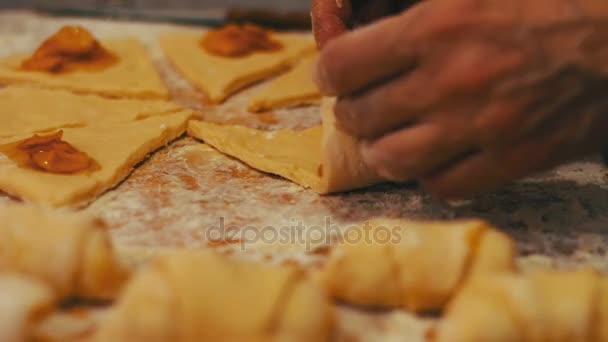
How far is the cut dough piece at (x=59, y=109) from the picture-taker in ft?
7.16

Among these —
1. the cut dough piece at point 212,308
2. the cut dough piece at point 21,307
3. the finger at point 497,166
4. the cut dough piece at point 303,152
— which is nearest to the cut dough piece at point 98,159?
the cut dough piece at point 303,152

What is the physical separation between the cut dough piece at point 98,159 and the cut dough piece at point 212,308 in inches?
26.7

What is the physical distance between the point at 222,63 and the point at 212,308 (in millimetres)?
1778

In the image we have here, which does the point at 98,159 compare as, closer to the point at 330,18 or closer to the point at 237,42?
the point at 330,18

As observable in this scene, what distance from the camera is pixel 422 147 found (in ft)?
4.91

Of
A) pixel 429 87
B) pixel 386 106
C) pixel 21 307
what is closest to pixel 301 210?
pixel 386 106

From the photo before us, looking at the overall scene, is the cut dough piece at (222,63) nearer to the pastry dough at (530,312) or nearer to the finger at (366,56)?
the finger at (366,56)

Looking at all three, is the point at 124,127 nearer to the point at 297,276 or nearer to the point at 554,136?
the point at 297,276

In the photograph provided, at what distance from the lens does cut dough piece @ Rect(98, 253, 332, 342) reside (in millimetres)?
1115

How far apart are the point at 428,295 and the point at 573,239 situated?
53 centimetres

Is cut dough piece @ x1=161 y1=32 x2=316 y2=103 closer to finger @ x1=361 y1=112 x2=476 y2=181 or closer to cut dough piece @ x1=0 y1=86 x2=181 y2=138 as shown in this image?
cut dough piece @ x1=0 y1=86 x2=181 y2=138

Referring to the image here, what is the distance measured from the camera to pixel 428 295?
1.32m

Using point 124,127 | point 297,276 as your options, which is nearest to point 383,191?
point 297,276

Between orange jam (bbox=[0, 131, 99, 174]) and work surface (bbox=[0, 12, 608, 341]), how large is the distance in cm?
11
